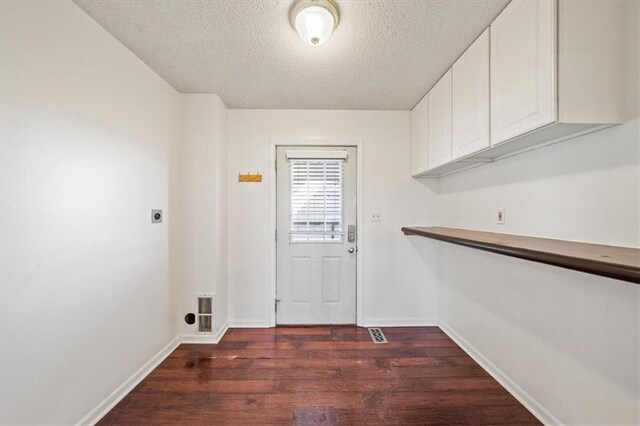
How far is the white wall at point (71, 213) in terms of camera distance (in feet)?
3.79

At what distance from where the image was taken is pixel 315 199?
2824mm

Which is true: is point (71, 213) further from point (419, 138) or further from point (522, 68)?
point (419, 138)

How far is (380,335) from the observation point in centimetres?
259

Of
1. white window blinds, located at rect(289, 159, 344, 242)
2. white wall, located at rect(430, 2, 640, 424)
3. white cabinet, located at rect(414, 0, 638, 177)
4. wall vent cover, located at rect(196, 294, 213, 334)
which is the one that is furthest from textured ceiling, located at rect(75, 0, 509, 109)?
wall vent cover, located at rect(196, 294, 213, 334)

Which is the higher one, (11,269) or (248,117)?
(248,117)

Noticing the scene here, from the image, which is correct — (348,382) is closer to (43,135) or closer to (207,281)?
(207,281)

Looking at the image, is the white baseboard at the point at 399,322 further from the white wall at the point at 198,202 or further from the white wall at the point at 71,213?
the white wall at the point at 71,213

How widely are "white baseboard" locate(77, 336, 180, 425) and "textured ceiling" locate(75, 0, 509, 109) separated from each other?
2.36 m

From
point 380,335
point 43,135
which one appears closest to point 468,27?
point 43,135

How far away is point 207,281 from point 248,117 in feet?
5.80

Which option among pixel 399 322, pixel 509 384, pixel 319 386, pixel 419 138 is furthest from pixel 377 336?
pixel 419 138

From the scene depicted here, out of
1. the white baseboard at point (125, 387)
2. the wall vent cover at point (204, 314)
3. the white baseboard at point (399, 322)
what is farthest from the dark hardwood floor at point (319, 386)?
the white baseboard at point (399, 322)

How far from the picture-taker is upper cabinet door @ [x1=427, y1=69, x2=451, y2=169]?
202 cm

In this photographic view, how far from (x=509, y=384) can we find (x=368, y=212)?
1773 mm
